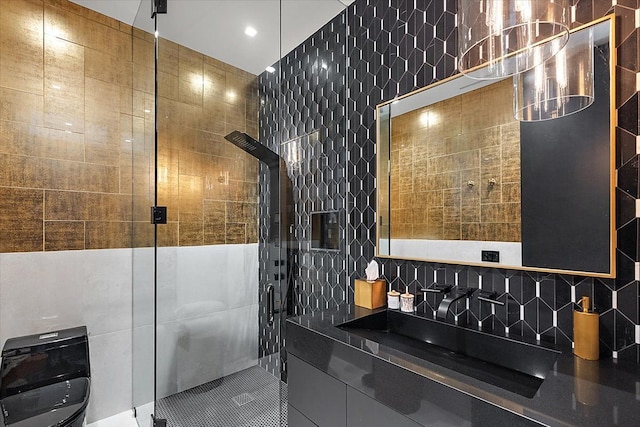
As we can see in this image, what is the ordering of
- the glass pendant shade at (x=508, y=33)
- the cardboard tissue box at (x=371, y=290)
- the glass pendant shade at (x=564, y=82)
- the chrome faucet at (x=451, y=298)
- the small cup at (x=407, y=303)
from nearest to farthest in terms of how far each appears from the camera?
the glass pendant shade at (x=508, y=33) → the glass pendant shade at (x=564, y=82) → the chrome faucet at (x=451, y=298) → the small cup at (x=407, y=303) → the cardboard tissue box at (x=371, y=290)

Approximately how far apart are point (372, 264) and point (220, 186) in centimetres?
95

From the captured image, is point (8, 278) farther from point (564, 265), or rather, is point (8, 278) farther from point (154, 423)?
point (564, 265)

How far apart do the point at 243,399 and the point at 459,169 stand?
5.44 feet

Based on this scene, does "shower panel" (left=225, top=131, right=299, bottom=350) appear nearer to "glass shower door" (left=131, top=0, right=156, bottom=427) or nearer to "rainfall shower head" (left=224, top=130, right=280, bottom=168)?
"rainfall shower head" (left=224, top=130, right=280, bottom=168)

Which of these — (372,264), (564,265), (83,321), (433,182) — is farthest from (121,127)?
(564,265)

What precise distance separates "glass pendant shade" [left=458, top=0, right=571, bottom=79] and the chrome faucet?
0.88 metres

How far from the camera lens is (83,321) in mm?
2031

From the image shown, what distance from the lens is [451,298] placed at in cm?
131

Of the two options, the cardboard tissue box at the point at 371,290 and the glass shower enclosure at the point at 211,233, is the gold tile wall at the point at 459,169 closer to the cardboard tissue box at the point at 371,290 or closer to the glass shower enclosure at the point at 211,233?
the cardboard tissue box at the point at 371,290

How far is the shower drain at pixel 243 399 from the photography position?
5.78ft

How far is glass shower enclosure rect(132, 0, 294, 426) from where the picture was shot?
177 cm

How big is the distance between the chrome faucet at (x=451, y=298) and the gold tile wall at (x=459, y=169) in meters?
0.23

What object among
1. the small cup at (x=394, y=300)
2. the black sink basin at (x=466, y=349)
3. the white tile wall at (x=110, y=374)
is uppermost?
the small cup at (x=394, y=300)

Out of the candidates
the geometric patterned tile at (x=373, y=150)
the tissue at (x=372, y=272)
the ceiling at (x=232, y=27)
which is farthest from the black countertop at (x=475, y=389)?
the ceiling at (x=232, y=27)
